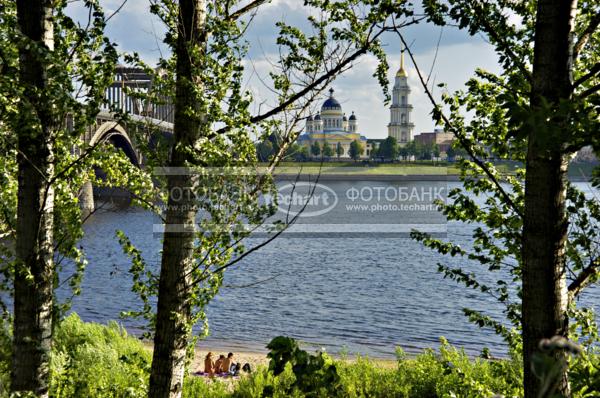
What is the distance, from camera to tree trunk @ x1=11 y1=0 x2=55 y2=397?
5.19 m

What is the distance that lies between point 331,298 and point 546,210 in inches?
1191

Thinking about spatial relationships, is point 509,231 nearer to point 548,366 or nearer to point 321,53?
point 321,53

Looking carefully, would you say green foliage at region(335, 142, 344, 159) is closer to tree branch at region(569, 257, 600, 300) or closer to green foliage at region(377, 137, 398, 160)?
green foliage at region(377, 137, 398, 160)

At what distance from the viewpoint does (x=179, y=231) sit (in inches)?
228

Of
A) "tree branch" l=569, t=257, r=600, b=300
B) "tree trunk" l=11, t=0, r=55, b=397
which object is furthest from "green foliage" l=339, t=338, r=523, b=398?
"tree trunk" l=11, t=0, r=55, b=397

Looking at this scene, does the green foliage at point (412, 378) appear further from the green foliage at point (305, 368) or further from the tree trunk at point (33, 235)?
the green foliage at point (305, 368)

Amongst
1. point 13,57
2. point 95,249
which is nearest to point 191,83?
point 13,57

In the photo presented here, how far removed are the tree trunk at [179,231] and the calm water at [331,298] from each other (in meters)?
9.42

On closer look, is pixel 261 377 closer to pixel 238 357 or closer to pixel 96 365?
pixel 96 365

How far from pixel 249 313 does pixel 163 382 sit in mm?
24649

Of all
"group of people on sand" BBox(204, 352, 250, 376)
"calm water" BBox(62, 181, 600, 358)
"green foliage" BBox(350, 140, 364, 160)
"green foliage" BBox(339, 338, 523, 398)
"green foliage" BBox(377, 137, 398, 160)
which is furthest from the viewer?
"green foliage" BBox(350, 140, 364, 160)

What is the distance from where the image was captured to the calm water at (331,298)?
2636 centimetres

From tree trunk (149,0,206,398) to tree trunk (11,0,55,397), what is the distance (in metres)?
1.02

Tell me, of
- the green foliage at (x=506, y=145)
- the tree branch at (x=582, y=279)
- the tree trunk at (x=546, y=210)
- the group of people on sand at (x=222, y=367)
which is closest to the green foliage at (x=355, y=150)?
the group of people on sand at (x=222, y=367)
